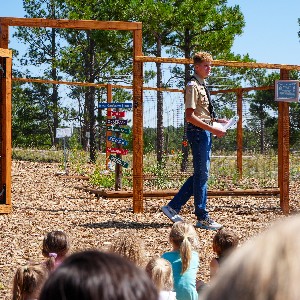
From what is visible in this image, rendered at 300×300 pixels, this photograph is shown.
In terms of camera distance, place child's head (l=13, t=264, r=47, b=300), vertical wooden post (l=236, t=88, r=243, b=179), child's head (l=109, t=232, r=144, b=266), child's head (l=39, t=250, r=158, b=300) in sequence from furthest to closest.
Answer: vertical wooden post (l=236, t=88, r=243, b=179), child's head (l=109, t=232, r=144, b=266), child's head (l=13, t=264, r=47, b=300), child's head (l=39, t=250, r=158, b=300)

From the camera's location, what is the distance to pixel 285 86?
8398 millimetres

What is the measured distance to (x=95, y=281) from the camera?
94cm

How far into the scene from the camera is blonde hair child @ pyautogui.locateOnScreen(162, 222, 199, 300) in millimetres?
3863

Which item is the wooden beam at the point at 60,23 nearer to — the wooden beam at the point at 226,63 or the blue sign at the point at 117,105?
the wooden beam at the point at 226,63

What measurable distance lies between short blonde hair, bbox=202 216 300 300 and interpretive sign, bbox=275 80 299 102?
7.74 metres

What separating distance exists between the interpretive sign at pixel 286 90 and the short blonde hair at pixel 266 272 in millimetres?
7739

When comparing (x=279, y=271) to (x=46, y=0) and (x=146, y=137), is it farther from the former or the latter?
(x=46, y=0)

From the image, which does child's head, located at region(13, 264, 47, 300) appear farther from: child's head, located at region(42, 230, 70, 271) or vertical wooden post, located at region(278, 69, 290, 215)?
vertical wooden post, located at region(278, 69, 290, 215)

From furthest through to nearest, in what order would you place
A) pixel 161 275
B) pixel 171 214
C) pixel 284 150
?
1. pixel 284 150
2. pixel 171 214
3. pixel 161 275

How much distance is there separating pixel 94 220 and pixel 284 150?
7.73 feet

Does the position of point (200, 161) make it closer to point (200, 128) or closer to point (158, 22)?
point (200, 128)

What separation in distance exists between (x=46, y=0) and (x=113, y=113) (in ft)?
66.7

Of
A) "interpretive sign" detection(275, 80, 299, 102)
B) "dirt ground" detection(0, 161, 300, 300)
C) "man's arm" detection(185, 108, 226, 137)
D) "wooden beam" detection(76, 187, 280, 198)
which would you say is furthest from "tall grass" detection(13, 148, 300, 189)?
"man's arm" detection(185, 108, 226, 137)

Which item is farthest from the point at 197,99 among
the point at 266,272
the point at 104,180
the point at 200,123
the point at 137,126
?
the point at 266,272
